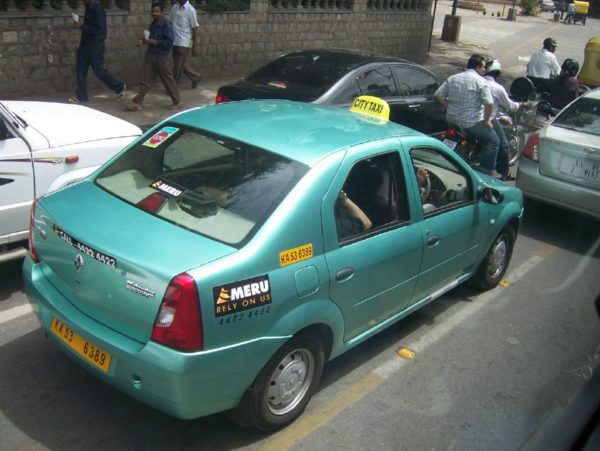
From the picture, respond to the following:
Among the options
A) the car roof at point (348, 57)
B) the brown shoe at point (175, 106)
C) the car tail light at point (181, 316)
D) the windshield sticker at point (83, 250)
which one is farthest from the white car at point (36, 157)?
the brown shoe at point (175, 106)

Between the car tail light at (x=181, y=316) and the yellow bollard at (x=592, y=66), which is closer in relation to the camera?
the car tail light at (x=181, y=316)

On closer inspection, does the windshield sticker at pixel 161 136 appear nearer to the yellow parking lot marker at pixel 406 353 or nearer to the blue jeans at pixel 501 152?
the yellow parking lot marker at pixel 406 353

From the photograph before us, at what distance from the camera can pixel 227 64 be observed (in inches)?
526

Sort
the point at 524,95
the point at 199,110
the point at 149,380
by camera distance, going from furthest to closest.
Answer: the point at 524,95 → the point at 199,110 → the point at 149,380

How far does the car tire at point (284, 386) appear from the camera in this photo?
331 centimetres

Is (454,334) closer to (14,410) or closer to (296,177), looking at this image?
(296,177)

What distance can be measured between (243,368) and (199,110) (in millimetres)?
1891

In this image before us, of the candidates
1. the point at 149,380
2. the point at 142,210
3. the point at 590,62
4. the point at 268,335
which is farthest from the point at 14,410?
the point at 590,62

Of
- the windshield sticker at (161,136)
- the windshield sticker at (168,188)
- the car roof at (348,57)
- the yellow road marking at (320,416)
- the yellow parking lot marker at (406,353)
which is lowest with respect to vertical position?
the yellow parking lot marker at (406,353)

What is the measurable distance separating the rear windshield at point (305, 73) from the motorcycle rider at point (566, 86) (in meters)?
4.38

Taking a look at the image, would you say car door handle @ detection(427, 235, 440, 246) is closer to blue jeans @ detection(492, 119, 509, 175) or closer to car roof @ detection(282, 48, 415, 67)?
car roof @ detection(282, 48, 415, 67)

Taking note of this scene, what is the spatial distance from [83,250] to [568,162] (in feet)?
18.1

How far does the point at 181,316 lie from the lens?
293cm

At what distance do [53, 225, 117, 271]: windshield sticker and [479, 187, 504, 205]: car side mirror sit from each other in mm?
2928
